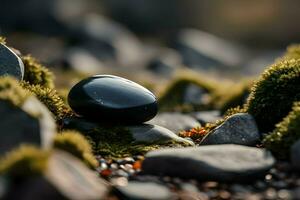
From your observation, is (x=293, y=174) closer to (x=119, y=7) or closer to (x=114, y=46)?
(x=114, y=46)

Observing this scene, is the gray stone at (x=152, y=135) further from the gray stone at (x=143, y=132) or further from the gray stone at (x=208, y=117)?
the gray stone at (x=208, y=117)

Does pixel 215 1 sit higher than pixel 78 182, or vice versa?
pixel 215 1

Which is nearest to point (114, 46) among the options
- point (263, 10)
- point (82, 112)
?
point (263, 10)

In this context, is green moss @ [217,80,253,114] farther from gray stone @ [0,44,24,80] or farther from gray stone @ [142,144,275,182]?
gray stone @ [142,144,275,182]

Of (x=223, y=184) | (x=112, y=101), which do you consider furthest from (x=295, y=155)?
(x=112, y=101)

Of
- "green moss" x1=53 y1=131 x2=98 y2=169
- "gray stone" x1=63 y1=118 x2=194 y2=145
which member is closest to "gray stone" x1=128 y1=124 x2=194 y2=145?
"gray stone" x1=63 y1=118 x2=194 y2=145

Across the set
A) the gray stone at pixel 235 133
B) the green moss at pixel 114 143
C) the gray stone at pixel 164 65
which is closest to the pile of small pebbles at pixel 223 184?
the green moss at pixel 114 143

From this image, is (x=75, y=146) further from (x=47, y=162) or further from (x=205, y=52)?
(x=205, y=52)
